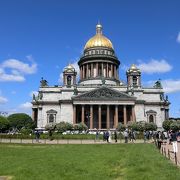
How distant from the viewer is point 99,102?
97375 mm

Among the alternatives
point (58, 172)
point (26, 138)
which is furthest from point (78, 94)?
point (58, 172)

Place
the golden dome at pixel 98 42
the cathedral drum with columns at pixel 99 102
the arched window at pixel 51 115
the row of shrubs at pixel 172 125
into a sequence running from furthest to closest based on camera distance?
the golden dome at pixel 98 42
the arched window at pixel 51 115
the cathedral drum with columns at pixel 99 102
the row of shrubs at pixel 172 125

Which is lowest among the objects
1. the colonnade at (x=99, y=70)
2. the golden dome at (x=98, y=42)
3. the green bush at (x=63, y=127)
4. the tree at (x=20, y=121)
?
the green bush at (x=63, y=127)

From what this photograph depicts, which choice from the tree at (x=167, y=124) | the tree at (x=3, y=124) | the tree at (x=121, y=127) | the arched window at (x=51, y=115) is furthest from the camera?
the arched window at (x=51, y=115)

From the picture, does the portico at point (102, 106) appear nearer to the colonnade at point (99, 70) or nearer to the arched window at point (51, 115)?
the arched window at point (51, 115)

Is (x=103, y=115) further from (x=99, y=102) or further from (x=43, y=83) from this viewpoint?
(x=43, y=83)

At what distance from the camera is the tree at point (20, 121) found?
103963mm

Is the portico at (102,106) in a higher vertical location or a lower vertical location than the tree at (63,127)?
higher

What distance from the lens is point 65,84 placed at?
104125mm

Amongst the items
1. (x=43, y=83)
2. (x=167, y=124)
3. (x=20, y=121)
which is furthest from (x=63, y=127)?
(x=167, y=124)

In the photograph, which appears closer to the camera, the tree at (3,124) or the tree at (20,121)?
the tree at (3,124)

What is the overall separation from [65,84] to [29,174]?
8862 cm

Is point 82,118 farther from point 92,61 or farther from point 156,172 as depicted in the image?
point 156,172

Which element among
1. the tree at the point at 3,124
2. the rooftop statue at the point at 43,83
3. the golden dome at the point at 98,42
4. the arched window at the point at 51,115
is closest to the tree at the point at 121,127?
the arched window at the point at 51,115
